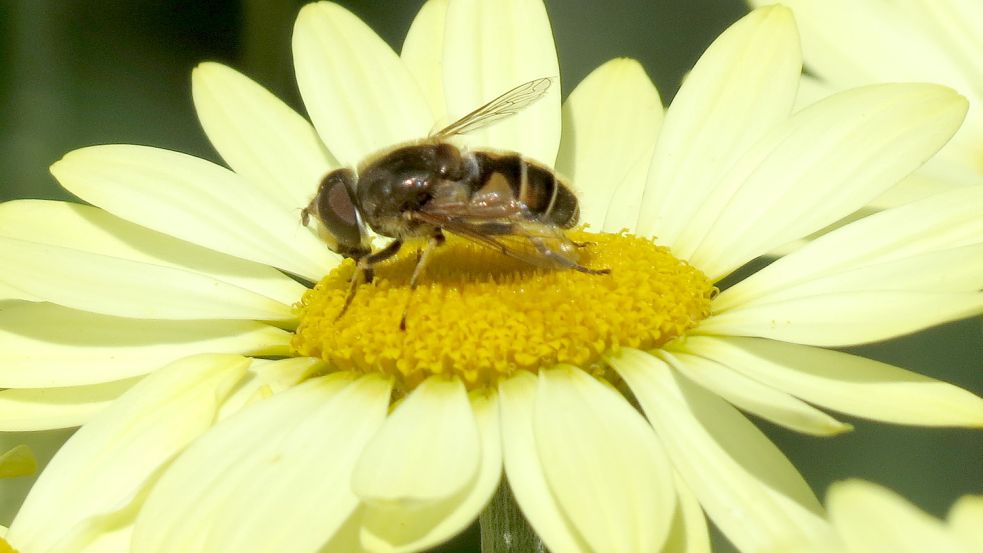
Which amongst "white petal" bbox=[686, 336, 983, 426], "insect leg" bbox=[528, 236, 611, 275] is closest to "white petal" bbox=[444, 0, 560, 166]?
"insect leg" bbox=[528, 236, 611, 275]

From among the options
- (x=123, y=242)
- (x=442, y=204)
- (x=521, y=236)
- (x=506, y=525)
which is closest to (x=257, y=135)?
(x=123, y=242)

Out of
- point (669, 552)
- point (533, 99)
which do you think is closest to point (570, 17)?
point (533, 99)

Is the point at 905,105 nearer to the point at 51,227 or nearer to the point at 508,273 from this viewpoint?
the point at 508,273

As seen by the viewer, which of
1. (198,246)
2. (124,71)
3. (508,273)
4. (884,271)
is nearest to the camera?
(884,271)

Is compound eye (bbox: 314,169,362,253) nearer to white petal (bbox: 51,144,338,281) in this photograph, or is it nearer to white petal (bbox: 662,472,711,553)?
white petal (bbox: 51,144,338,281)

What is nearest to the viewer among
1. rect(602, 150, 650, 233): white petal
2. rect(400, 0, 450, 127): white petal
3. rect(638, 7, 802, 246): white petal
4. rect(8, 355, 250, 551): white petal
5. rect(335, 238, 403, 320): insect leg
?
rect(8, 355, 250, 551): white petal

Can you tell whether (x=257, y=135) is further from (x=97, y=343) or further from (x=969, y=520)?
(x=969, y=520)
